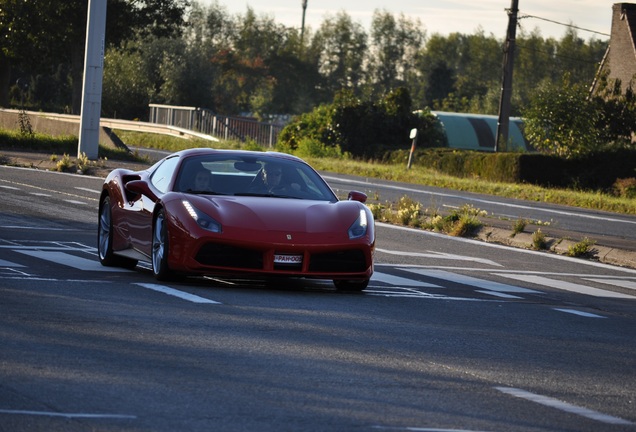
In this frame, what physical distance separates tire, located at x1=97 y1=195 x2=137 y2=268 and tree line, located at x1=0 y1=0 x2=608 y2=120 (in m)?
46.2

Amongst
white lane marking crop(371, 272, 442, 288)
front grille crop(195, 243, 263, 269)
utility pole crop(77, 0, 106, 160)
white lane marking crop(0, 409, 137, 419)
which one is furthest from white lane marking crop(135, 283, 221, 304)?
utility pole crop(77, 0, 106, 160)

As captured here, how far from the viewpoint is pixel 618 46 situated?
192ft

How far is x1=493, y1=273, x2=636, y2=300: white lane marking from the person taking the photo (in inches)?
552

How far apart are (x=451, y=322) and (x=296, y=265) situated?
5.82 ft

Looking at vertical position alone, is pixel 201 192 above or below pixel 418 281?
above

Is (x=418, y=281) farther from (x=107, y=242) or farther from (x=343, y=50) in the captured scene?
(x=343, y=50)

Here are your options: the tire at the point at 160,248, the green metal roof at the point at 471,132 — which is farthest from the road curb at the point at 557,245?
the green metal roof at the point at 471,132

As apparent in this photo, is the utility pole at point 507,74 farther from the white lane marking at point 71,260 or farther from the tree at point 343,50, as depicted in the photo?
the tree at point 343,50

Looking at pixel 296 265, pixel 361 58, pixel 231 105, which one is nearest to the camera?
pixel 296 265

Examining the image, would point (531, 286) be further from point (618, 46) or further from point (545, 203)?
point (618, 46)

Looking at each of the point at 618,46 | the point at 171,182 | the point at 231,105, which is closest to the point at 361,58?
the point at 231,105

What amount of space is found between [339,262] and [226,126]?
50.6m

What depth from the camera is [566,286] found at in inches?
576

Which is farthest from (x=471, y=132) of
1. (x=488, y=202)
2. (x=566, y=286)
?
(x=566, y=286)
